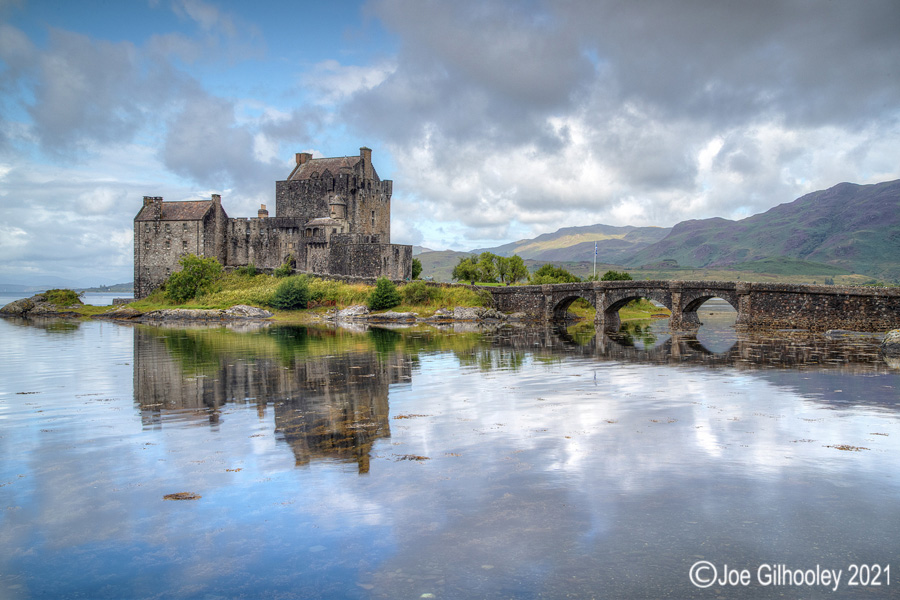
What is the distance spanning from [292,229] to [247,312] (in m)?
15.3

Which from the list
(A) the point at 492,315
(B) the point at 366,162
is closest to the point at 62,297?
(B) the point at 366,162

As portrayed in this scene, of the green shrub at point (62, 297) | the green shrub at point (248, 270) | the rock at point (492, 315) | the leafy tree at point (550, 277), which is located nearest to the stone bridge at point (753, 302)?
the rock at point (492, 315)

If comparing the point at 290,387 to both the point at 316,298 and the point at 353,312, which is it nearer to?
the point at 353,312

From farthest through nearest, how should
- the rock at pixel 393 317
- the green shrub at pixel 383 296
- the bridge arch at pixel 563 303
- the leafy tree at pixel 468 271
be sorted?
1. the leafy tree at pixel 468 271
2. the green shrub at pixel 383 296
3. the rock at pixel 393 317
4. the bridge arch at pixel 563 303

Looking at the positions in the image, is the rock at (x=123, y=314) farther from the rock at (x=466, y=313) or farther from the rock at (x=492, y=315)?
the rock at (x=492, y=315)

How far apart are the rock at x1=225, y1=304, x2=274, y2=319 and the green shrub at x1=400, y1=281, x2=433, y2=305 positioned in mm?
14945

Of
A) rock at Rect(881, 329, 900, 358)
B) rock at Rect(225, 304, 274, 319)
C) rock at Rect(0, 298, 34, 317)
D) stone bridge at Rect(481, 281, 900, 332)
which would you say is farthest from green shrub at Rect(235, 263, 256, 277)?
rock at Rect(881, 329, 900, 358)

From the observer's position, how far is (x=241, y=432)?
1417cm

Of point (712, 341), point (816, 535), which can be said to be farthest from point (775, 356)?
point (816, 535)

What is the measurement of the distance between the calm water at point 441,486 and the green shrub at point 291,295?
47.2 metres

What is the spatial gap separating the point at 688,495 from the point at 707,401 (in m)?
9.06

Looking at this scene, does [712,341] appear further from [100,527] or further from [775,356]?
[100,527]

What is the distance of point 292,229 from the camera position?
79.1 metres

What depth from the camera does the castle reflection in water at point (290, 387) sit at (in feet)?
45.6
